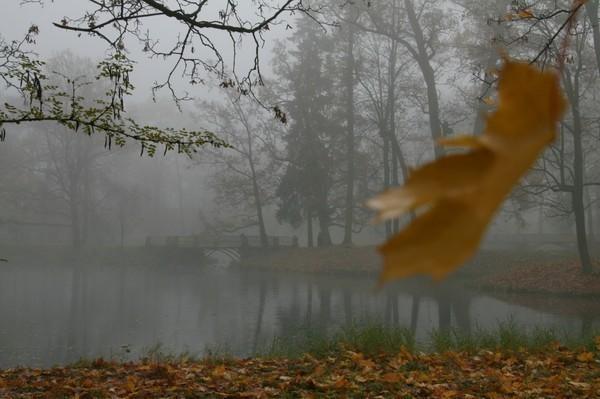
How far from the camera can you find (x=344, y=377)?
4500 millimetres

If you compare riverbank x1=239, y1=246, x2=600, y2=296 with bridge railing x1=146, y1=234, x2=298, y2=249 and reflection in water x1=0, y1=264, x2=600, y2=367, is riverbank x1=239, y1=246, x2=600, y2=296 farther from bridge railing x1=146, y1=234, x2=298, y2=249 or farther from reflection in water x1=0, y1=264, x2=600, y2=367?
bridge railing x1=146, y1=234, x2=298, y2=249

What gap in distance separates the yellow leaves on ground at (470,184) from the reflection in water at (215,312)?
5.72 metres

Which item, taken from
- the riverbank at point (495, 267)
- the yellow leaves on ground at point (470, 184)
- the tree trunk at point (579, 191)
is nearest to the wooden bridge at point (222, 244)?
the riverbank at point (495, 267)

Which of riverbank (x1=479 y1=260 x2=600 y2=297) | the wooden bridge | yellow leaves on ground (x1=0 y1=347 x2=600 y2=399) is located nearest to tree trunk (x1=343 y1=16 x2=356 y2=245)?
the wooden bridge

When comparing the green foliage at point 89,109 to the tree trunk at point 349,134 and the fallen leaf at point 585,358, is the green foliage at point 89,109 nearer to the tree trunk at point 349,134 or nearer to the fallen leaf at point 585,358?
the fallen leaf at point 585,358

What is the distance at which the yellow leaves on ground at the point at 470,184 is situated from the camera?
239mm

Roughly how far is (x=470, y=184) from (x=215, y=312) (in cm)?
1332

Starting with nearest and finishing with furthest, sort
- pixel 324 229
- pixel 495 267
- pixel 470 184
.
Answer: pixel 470 184 → pixel 495 267 → pixel 324 229

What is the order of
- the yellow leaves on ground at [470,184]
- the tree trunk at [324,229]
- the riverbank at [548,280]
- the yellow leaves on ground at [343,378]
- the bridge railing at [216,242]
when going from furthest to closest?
the bridge railing at [216,242]
the tree trunk at [324,229]
the riverbank at [548,280]
the yellow leaves on ground at [343,378]
the yellow leaves on ground at [470,184]

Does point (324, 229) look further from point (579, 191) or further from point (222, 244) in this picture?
point (579, 191)

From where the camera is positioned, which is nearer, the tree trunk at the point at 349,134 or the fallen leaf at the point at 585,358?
the fallen leaf at the point at 585,358

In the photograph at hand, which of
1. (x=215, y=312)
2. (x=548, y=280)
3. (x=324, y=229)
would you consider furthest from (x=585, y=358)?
(x=324, y=229)

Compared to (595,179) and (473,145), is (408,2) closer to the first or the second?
(595,179)

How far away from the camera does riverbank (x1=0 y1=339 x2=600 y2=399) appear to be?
4.06 meters
